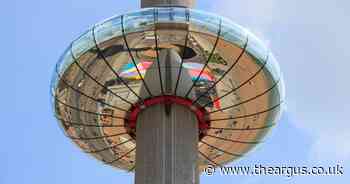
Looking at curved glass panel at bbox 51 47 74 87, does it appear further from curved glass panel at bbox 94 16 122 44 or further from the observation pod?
curved glass panel at bbox 94 16 122 44

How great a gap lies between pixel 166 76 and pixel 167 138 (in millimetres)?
1842

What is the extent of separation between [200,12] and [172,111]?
2.78 metres

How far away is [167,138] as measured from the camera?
846 inches

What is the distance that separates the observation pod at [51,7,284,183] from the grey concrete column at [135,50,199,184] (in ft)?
0.19

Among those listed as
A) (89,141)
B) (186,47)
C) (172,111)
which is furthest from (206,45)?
(89,141)

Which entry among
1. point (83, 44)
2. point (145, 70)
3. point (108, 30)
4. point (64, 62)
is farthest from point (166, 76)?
point (64, 62)

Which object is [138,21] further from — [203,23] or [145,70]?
[203,23]

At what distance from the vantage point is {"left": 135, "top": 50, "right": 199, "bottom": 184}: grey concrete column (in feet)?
68.6

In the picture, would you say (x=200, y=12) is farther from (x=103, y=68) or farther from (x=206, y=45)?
(x=103, y=68)

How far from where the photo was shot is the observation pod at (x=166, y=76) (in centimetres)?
2167

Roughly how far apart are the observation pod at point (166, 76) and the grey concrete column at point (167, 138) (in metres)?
0.06

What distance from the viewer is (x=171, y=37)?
71.8 feet

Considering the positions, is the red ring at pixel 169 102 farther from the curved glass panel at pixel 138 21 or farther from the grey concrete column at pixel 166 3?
the grey concrete column at pixel 166 3

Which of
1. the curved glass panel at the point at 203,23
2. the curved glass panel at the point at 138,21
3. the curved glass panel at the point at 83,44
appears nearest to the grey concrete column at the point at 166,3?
the curved glass panel at the point at 138,21
